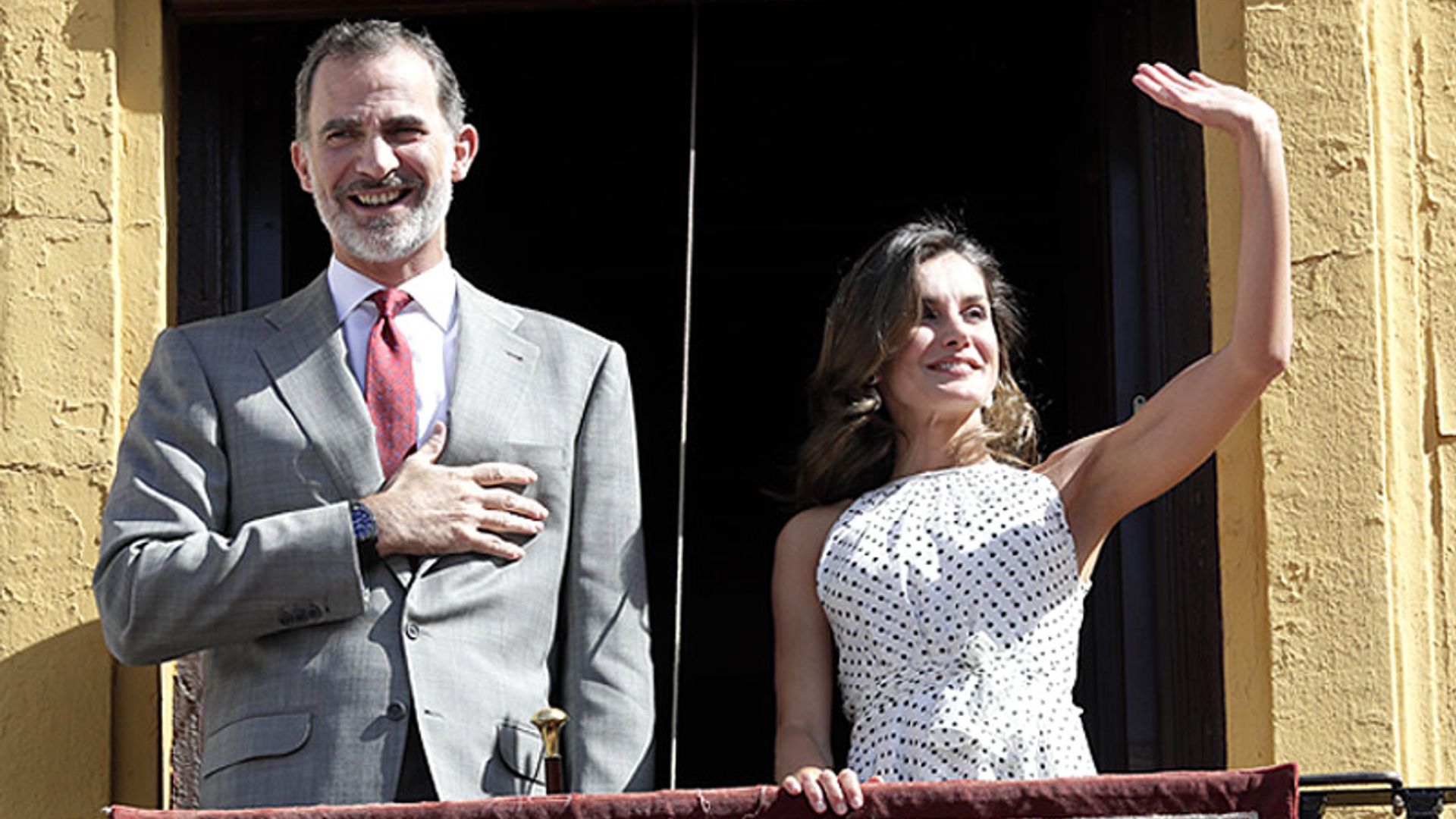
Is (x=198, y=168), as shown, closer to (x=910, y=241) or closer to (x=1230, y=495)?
(x=910, y=241)

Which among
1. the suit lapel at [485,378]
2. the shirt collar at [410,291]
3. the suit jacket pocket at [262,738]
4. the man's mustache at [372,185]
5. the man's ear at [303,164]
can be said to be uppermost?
the man's ear at [303,164]

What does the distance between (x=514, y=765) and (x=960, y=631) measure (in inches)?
26.6

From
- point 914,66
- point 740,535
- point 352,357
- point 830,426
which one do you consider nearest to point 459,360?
point 352,357

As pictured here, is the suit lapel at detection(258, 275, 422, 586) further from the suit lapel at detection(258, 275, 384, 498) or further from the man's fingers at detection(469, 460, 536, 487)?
the man's fingers at detection(469, 460, 536, 487)

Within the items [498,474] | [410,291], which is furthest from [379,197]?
[498,474]

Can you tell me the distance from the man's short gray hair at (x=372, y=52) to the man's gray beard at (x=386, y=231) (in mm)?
145

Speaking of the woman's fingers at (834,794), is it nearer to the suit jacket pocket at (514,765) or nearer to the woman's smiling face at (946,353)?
the suit jacket pocket at (514,765)

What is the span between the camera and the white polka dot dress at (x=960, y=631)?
4117mm

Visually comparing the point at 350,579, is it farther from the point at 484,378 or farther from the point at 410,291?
the point at 410,291

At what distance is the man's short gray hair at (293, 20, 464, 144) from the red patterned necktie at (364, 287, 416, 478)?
288 mm

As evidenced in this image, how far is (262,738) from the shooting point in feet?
13.2

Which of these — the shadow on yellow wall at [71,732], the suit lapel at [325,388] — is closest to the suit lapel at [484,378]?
the suit lapel at [325,388]

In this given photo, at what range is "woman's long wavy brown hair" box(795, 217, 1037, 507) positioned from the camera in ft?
14.7

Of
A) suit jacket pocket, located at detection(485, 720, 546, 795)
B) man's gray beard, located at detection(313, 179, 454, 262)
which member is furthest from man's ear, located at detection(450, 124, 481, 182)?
suit jacket pocket, located at detection(485, 720, 546, 795)
